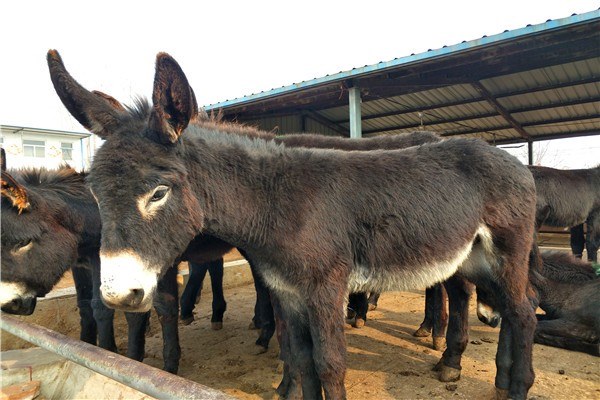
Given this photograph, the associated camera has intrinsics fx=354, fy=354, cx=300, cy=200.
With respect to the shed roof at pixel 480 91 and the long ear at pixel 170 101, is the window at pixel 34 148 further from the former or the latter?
the long ear at pixel 170 101

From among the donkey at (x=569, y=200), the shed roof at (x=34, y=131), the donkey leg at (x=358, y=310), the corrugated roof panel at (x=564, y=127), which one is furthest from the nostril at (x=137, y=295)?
the shed roof at (x=34, y=131)

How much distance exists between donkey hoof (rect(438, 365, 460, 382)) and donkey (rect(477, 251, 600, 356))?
2.00 feet

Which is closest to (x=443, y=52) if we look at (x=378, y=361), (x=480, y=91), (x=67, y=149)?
(x=480, y=91)

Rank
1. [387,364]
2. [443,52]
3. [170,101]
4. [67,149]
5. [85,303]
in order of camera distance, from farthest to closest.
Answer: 1. [67,149]
2. [443,52]
3. [85,303]
4. [387,364]
5. [170,101]

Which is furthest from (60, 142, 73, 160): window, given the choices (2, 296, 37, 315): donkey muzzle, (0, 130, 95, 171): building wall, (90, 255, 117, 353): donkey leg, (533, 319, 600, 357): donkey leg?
(533, 319, 600, 357): donkey leg

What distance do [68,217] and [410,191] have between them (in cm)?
310

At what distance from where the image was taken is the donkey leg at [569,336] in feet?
12.8

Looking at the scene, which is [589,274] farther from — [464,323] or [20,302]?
[20,302]

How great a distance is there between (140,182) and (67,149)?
125 feet

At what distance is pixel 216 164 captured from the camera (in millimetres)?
2311

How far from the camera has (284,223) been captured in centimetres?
230

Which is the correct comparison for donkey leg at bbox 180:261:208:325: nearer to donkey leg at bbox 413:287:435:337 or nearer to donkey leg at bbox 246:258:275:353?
donkey leg at bbox 246:258:275:353

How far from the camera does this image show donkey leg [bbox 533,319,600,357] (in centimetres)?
390

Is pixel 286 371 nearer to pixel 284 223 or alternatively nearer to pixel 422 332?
pixel 284 223
